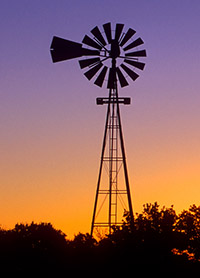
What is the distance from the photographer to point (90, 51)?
50.6 metres

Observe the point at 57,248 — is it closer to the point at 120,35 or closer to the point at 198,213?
the point at 198,213

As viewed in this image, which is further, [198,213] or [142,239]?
[198,213]

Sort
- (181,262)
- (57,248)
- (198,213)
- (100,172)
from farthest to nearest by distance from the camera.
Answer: (57,248)
(198,213)
(181,262)
(100,172)

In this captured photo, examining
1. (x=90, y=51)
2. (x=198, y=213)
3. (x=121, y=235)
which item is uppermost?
(x=90, y=51)

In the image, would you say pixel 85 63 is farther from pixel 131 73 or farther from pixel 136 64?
pixel 136 64

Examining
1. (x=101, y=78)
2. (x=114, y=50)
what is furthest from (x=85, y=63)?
(x=114, y=50)

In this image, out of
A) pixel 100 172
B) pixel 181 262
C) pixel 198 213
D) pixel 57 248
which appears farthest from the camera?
pixel 57 248

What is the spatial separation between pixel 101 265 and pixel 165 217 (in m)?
5.89

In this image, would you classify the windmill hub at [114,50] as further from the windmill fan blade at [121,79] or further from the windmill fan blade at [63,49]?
the windmill fan blade at [63,49]

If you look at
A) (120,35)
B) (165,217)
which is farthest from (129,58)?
(165,217)

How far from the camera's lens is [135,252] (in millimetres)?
52469

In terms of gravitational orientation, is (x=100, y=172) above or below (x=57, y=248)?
below

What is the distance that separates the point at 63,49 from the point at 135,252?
14.8 metres

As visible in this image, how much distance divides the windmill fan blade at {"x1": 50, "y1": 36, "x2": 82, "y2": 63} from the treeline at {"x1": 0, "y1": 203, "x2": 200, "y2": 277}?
41.0ft
